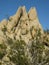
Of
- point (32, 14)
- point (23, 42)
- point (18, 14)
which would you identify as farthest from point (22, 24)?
point (23, 42)

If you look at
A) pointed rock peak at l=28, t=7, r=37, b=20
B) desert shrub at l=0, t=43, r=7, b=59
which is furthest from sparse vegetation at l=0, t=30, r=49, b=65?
pointed rock peak at l=28, t=7, r=37, b=20

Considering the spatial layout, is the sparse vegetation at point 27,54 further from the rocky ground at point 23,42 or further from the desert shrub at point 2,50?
the desert shrub at point 2,50

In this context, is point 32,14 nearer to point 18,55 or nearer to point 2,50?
point 2,50

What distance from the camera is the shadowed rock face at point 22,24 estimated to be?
7925 centimetres

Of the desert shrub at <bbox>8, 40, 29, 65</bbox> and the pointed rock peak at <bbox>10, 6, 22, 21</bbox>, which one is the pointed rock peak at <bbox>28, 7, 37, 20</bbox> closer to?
the pointed rock peak at <bbox>10, 6, 22, 21</bbox>

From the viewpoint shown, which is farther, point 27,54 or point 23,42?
point 23,42

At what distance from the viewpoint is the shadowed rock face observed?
79.2m

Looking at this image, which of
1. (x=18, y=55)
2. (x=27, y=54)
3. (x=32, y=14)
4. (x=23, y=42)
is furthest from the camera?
(x=32, y=14)

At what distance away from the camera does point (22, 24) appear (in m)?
82.9

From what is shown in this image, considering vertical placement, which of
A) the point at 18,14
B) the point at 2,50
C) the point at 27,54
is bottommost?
the point at 27,54

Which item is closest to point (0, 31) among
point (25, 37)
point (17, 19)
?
point (25, 37)

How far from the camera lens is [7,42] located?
63.8 metres

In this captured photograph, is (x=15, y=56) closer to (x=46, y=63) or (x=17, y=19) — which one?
(x=46, y=63)

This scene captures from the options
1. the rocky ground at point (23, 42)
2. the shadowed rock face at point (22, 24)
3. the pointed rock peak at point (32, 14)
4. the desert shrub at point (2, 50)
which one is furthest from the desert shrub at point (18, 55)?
the pointed rock peak at point (32, 14)
